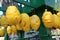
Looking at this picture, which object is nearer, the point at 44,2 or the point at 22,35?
the point at 44,2

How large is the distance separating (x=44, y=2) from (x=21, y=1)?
17 cm

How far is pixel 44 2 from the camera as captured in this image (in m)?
1.17

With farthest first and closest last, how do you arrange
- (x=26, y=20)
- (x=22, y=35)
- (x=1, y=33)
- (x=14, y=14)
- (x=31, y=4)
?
(x=1, y=33), (x=22, y=35), (x=31, y=4), (x=26, y=20), (x=14, y=14)

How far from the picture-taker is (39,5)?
3.89ft

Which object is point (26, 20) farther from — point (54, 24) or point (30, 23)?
point (54, 24)

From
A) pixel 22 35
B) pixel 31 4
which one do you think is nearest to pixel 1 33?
pixel 22 35

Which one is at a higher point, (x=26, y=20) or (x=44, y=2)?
(x=44, y=2)

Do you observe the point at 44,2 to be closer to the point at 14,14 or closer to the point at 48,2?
the point at 48,2

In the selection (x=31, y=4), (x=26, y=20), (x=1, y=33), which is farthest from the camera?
(x=1, y=33)

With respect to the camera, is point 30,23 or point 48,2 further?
point 48,2

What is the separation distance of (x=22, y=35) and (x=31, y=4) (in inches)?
11.3

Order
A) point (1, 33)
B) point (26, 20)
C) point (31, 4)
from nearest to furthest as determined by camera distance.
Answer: point (26, 20) < point (31, 4) < point (1, 33)

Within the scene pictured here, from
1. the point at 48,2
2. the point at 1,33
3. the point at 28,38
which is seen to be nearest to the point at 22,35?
the point at 28,38

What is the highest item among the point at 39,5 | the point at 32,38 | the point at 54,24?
the point at 39,5
